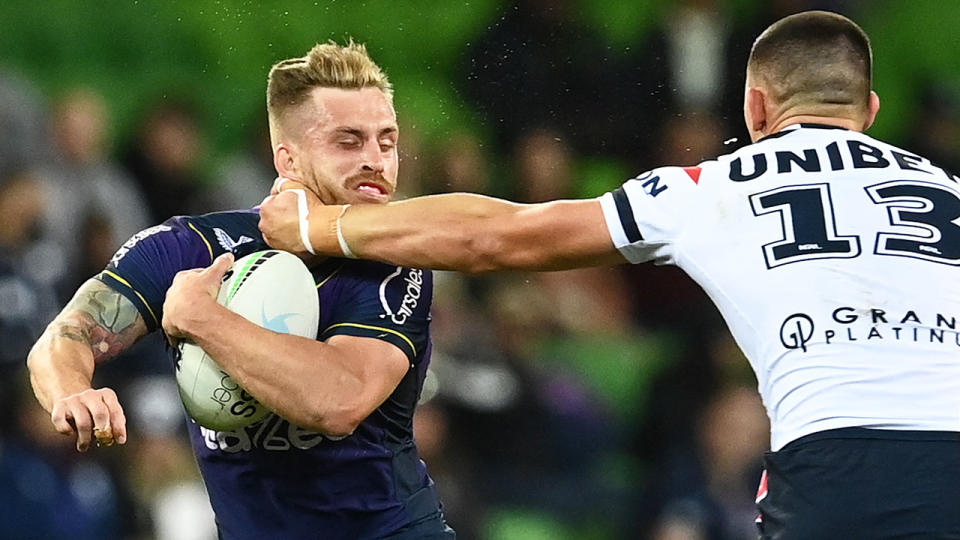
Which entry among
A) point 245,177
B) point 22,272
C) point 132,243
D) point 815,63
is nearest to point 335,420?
point 132,243

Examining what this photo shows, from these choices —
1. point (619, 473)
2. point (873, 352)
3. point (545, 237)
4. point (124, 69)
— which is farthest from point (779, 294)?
point (124, 69)

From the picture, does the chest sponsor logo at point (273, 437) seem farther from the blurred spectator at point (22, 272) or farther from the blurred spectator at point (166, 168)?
the blurred spectator at point (166, 168)

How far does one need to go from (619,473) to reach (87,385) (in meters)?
4.83

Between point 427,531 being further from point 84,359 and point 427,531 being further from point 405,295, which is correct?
point 84,359

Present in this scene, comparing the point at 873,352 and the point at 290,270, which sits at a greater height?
the point at 290,270

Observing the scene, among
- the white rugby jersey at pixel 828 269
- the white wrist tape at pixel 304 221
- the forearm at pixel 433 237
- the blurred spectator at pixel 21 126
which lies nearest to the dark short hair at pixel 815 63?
the white rugby jersey at pixel 828 269

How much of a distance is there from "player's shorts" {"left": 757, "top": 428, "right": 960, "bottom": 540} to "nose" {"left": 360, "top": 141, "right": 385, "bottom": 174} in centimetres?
156

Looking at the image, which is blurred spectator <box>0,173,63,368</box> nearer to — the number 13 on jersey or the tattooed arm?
the tattooed arm

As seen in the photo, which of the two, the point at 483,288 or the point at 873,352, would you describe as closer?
the point at 873,352

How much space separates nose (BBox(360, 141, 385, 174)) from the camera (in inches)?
172

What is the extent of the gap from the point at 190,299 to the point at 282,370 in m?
0.31

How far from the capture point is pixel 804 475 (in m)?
3.46

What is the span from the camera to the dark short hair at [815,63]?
12.8ft

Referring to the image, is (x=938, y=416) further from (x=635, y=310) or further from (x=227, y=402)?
(x=635, y=310)
